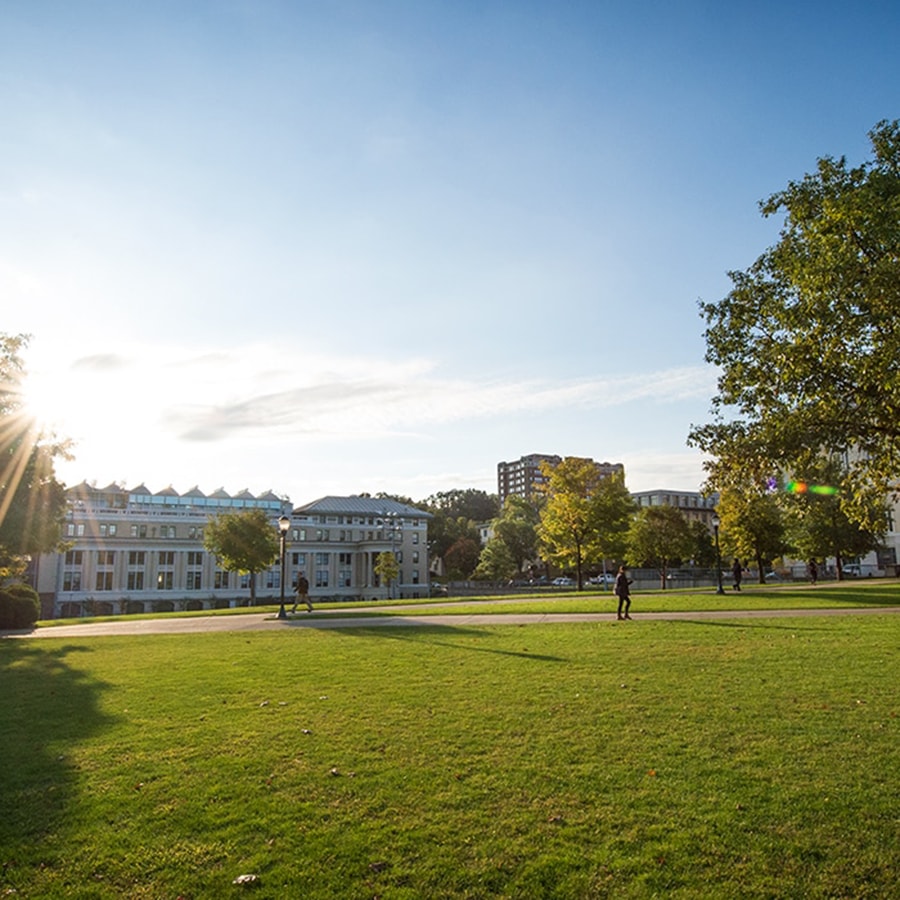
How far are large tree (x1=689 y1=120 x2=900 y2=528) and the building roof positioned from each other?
8242 cm

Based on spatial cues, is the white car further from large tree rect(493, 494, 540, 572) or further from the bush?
the bush

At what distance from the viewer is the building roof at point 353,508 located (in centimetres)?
10668

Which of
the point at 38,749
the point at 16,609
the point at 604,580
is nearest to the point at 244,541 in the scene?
the point at 16,609

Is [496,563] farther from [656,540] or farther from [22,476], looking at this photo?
[22,476]

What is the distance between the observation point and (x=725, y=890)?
→ 15.3 ft

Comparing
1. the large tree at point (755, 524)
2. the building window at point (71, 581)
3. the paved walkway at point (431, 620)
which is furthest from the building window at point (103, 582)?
the large tree at point (755, 524)

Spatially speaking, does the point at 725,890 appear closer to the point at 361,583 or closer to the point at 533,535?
the point at 361,583

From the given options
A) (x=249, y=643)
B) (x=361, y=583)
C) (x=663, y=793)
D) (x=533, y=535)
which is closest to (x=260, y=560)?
(x=249, y=643)

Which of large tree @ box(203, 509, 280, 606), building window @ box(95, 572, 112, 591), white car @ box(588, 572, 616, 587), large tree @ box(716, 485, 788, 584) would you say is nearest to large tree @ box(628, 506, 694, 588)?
large tree @ box(716, 485, 788, 584)

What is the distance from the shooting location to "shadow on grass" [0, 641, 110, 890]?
18.1 ft

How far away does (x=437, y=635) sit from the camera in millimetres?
19344

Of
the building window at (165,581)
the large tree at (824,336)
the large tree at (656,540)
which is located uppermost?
the large tree at (824,336)

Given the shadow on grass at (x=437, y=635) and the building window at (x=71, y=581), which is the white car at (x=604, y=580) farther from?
the shadow on grass at (x=437, y=635)

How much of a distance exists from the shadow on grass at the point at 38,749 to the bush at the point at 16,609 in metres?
15.9
